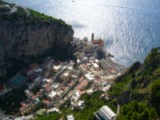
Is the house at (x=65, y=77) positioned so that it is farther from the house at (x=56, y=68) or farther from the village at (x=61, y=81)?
the house at (x=56, y=68)

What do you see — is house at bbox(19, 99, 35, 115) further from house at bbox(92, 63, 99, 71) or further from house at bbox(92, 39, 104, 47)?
house at bbox(92, 39, 104, 47)

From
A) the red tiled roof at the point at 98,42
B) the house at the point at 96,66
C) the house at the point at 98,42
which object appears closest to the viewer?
the house at the point at 96,66

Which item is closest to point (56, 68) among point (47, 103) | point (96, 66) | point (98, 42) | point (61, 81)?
point (61, 81)

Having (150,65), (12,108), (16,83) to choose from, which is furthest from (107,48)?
(150,65)

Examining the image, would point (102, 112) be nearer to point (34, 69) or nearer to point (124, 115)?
point (124, 115)

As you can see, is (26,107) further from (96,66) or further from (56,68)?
(96,66)

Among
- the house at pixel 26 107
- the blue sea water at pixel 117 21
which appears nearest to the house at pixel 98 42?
the blue sea water at pixel 117 21

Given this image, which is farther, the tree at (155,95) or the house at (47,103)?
the house at (47,103)
